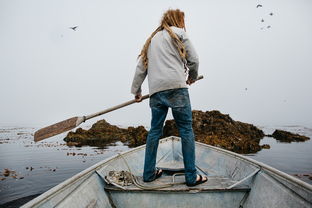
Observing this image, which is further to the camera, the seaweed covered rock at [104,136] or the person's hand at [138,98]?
the seaweed covered rock at [104,136]

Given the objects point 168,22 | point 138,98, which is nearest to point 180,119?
point 138,98

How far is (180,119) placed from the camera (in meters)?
2.56

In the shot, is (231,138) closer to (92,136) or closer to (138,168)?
(138,168)

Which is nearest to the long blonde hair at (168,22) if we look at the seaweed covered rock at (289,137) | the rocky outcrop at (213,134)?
the rocky outcrop at (213,134)

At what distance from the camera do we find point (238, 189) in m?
2.18

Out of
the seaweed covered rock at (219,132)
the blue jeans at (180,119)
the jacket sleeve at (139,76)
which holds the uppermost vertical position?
the jacket sleeve at (139,76)

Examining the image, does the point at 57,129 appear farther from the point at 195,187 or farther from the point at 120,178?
the point at 195,187

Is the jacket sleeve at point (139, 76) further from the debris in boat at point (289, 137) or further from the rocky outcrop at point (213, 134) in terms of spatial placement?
the debris in boat at point (289, 137)

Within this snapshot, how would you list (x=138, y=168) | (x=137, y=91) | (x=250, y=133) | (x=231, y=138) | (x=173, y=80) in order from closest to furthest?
1. (x=173, y=80)
2. (x=137, y=91)
3. (x=138, y=168)
4. (x=231, y=138)
5. (x=250, y=133)

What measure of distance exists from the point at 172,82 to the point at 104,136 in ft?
85.3

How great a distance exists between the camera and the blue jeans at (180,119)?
2.49 m

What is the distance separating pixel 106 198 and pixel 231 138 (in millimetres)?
17216

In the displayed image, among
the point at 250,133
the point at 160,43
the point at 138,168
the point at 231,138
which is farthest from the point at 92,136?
the point at 160,43

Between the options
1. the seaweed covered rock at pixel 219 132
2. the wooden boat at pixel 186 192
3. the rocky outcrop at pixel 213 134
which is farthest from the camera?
the rocky outcrop at pixel 213 134
